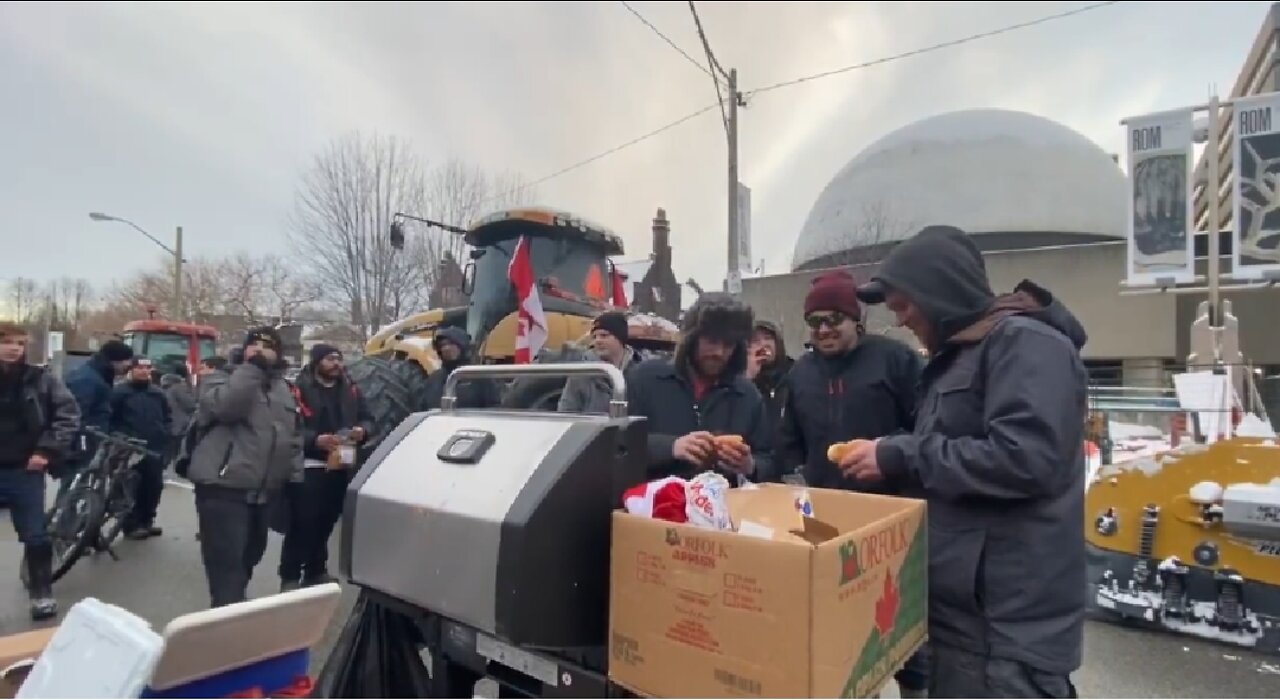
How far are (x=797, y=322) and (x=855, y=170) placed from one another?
13.7 m

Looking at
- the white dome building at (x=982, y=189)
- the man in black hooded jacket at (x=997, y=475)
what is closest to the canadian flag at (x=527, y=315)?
the man in black hooded jacket at (x=997, y=475)

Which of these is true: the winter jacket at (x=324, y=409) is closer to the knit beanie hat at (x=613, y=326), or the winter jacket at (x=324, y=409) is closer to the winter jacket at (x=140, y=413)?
the knit beanie hat at (x=613, y=326)

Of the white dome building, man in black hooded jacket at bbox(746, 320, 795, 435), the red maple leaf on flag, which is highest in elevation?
the white dome building

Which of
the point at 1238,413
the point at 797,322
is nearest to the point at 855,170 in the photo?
the point at 797,322

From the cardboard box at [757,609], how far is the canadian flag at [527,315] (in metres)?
4.21

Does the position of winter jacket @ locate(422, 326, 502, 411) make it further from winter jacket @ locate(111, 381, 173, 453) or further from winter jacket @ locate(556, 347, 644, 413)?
winter jacket @ locate(111, 381, 173, 453)

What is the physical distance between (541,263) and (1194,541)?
5290mm

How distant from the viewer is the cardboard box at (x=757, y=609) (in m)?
1.28

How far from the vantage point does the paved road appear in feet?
12.0

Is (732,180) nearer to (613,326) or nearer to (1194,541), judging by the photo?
(613,326)

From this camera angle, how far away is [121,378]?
716 cm

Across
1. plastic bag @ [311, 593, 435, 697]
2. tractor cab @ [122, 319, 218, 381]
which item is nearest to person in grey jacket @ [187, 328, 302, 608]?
plastic bag @ [311, 593, 435, 697]

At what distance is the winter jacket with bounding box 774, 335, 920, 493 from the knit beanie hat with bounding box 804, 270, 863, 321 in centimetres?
15

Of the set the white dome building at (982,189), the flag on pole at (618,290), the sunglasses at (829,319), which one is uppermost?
the white dome building at (982,189)
